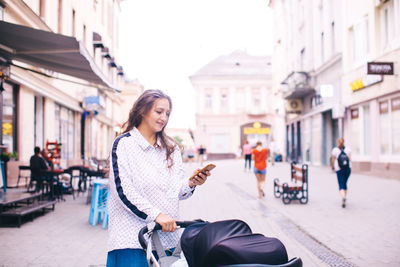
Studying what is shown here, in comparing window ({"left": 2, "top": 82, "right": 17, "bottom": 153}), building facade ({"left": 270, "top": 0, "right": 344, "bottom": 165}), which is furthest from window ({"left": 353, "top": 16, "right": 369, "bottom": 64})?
window ({"left": 2, "top": 82, "right": 17, "bottom": 153})

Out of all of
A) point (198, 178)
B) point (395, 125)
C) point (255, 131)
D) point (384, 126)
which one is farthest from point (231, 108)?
point (198, 178)

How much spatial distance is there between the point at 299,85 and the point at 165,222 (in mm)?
28120

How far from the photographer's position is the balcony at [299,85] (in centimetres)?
2916

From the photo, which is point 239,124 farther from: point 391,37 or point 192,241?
point 192,241

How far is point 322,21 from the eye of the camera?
89.6 feet

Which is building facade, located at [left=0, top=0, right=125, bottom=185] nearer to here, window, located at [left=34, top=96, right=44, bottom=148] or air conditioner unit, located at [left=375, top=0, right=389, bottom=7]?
window, located at [left=34, top=96, right=44, bottom=148]

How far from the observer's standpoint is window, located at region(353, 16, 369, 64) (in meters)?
19.8

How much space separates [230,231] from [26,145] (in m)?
14.5

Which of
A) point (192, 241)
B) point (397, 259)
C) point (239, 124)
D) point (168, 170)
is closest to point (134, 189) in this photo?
point (168, 170)

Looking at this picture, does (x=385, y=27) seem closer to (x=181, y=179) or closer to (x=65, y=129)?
(x=65, y=129)

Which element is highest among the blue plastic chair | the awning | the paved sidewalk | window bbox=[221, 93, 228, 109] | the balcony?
window bbox=[221, 93, 228, 109]

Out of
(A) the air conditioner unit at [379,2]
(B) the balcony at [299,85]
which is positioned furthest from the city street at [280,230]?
(B) the balcony at [299,85]

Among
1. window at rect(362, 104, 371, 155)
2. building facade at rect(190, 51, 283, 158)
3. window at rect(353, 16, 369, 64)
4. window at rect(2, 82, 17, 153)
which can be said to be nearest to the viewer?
window at rect(2, 82, 17, 153)

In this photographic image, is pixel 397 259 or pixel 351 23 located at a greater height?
pixel 351 23
